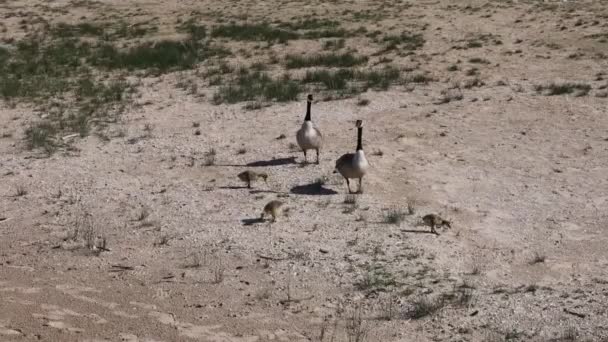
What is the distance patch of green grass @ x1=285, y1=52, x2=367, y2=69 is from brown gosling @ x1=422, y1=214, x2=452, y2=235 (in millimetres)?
13048

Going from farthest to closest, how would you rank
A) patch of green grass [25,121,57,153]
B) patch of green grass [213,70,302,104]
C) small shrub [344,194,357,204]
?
1. patch of green grass [213,70,302,104]
2. patch of green grass [25,121,57,153]
3. small shrub [344,194,357,204]

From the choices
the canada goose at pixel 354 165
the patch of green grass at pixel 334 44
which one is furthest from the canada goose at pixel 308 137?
the patch of green grass at pixel 334 44

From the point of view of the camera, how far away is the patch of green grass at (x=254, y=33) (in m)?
29.5

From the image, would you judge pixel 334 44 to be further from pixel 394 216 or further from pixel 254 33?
pixel 394 216

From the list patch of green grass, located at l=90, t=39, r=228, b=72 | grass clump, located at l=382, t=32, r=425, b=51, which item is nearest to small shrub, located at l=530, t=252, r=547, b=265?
patch of green grass, located at l=90, t=39, r=228, b=72

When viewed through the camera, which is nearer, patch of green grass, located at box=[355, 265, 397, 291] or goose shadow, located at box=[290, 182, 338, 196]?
patch of green grass, located at box=[355, 265, 397, 291]

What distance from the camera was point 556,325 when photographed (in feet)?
27.1

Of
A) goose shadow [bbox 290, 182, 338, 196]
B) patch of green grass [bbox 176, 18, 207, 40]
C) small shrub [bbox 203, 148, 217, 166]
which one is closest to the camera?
goose shadow [bbox 290, 182, 338, 196]

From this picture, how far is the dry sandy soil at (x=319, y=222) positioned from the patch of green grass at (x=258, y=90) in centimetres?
51

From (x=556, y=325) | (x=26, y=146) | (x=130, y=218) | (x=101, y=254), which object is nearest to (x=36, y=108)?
(x=26, y=146)

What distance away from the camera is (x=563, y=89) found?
61.9ft

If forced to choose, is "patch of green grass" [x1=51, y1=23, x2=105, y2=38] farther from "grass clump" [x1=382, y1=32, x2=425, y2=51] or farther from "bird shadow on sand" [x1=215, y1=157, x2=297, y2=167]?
"bird shadow on sand" [x1=215, y1=157, x2=297, y2=167]

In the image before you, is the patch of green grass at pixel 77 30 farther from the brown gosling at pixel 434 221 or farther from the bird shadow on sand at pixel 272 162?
the brown gosling at pixel 434 221

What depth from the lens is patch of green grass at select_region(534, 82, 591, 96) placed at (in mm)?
18734
